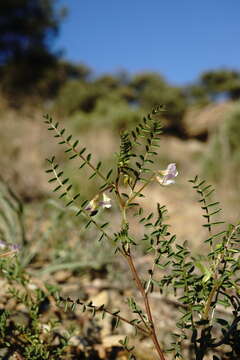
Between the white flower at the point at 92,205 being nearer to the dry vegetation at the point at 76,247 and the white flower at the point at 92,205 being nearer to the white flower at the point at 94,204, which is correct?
the white flower at the point at 94,204

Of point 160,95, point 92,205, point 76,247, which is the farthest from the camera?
point 160,95

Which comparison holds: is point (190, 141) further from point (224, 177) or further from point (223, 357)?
point (223, 357)

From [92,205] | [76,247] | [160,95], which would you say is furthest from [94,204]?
[160,95]

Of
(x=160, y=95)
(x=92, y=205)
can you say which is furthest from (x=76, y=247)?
(x=160, y=95)

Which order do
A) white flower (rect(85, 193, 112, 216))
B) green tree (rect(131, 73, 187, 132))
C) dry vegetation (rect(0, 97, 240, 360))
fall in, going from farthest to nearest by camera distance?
green tree (rect(131, 73, 187, 132)) → dry vegetation (rect(0, 97, 240, 360)) → white flower (rect(85, 193, 112, 216))

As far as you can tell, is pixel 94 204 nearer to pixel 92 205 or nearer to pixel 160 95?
pixel 92 205

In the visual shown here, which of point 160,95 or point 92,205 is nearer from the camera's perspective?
point 92,205

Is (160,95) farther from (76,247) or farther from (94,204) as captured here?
(94,204)

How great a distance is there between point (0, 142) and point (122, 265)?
4276mm

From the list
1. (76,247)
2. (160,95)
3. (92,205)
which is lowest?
(92,205)

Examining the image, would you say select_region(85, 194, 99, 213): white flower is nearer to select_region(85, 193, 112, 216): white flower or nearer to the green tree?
select_region(85, 193, 112, 216): white flower

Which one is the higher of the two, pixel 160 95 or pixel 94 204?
pixel 160 95

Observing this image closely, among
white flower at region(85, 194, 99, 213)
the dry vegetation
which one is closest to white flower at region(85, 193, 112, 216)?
white flower at region(85, 194, 99, 213)

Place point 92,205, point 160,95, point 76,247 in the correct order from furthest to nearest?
point 160,95, point 76,247, point 92,205
